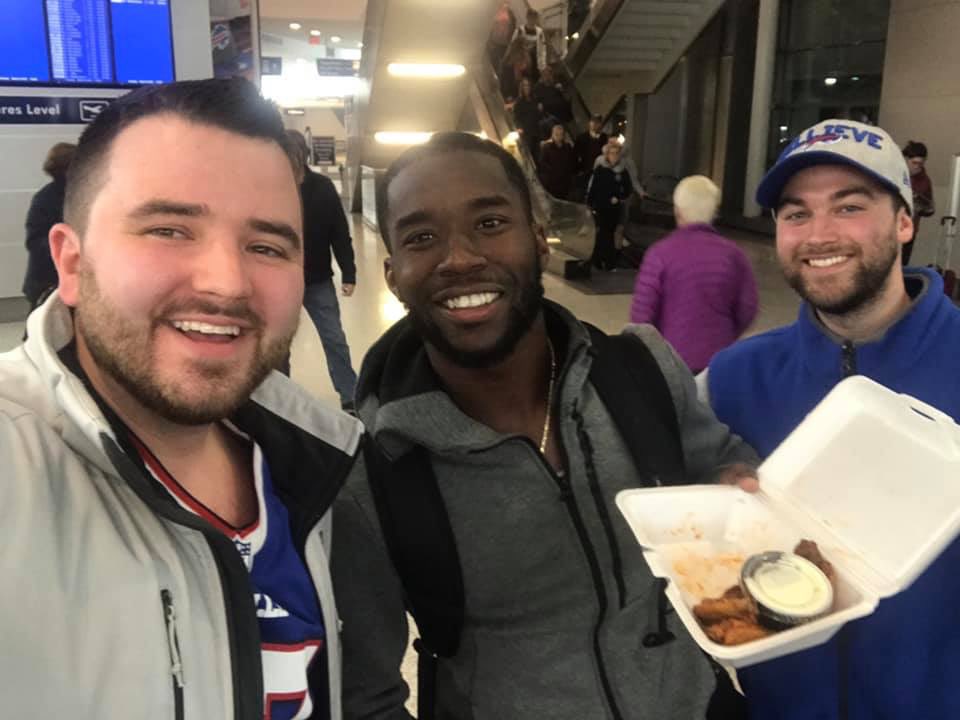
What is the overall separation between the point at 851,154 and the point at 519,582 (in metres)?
1.18

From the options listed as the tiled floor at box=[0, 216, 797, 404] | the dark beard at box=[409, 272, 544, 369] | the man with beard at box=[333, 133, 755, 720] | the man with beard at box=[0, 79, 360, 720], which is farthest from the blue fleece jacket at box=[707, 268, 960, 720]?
the tiled floor at box=[0, 216, 797, 404]

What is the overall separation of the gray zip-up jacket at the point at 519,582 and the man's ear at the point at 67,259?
55 centimetres

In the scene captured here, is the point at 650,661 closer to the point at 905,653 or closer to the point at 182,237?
the point at 905,653

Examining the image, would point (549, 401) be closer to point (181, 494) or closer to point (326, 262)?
point (181, 494)

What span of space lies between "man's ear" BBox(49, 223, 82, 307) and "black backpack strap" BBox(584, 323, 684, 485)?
922 mm

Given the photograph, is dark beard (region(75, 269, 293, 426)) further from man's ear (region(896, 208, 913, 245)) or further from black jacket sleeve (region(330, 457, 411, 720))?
man's ear (region(896, 208, 913, 245))

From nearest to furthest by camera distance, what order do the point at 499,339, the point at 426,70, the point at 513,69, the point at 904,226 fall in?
the point at 499,339, the point at 904,226, the point at 426,70, the point at 513,69

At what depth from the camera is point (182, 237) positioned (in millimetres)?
1051

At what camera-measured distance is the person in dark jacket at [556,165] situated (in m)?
11.7

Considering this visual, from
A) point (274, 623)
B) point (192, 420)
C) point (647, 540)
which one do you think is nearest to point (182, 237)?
→ point (192, 420)

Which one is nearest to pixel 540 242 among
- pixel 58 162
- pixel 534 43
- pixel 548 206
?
pixel 58 162

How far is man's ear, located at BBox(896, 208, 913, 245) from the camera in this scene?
175 centimetres

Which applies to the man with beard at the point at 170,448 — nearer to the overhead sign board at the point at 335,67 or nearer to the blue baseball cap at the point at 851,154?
the blue baseball cap at the point at 851,154

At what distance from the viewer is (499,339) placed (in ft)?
4.81
